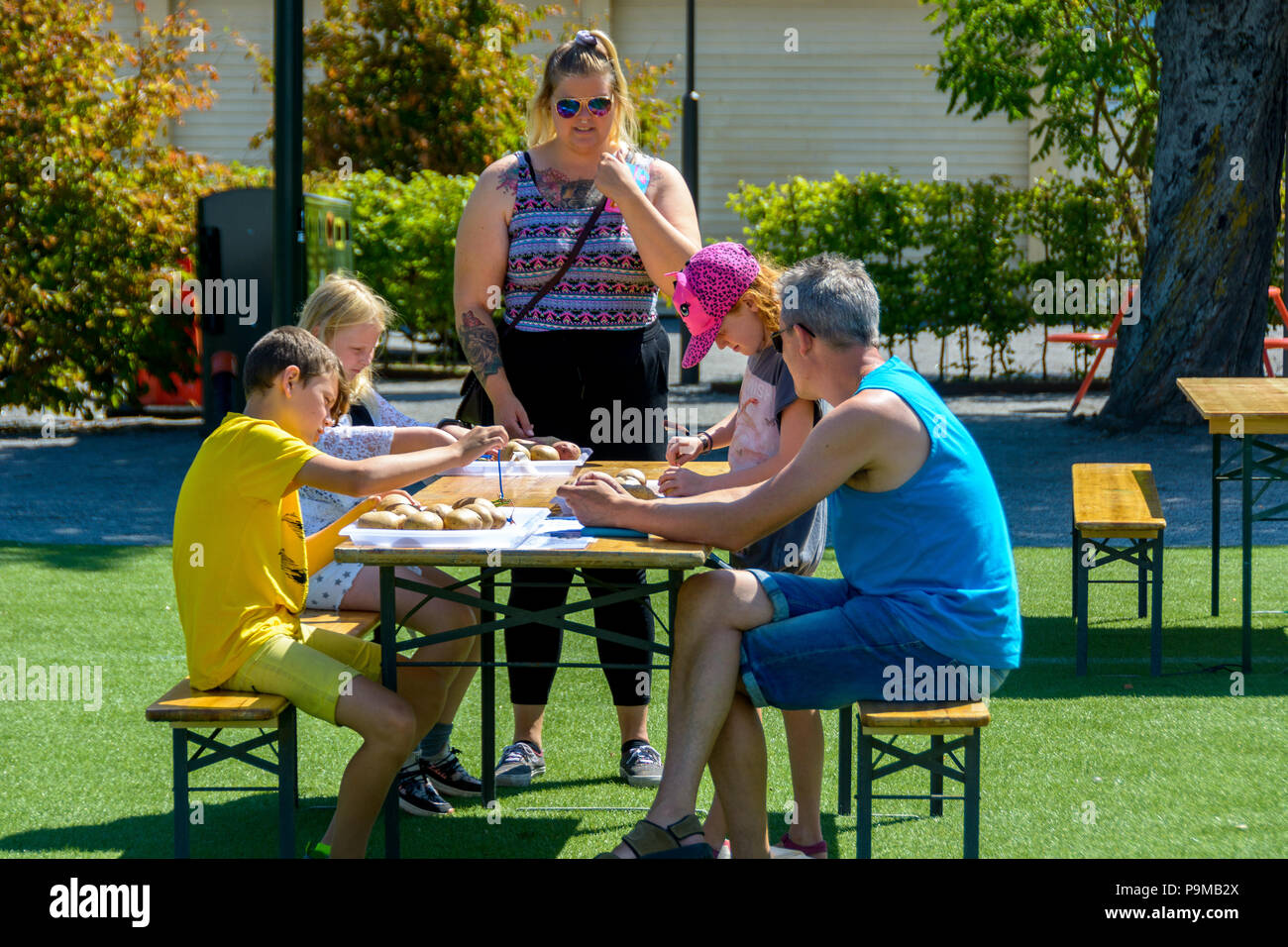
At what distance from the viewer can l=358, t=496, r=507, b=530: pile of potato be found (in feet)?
11.5

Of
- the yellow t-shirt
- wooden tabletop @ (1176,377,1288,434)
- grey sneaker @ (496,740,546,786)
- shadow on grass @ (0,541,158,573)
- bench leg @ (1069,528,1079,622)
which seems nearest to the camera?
the yellow t-shirt

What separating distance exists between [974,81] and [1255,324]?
6452mm

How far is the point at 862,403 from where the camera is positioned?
3373 mm

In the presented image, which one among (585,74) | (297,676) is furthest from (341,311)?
(297,676)

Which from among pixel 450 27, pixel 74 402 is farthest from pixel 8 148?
pixel 450 27

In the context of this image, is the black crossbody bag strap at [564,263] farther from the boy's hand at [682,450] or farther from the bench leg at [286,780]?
the bench leg at [286,780]

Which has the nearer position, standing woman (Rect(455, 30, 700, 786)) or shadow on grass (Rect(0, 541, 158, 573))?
standing woman (Rect(455, 30, 700, 786))

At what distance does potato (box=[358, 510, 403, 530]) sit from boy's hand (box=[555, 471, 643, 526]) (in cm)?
37

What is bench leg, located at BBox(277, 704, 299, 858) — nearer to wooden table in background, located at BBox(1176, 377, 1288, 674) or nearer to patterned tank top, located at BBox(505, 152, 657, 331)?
patterned tank top, located at BBox(505, 152, 657, 331)

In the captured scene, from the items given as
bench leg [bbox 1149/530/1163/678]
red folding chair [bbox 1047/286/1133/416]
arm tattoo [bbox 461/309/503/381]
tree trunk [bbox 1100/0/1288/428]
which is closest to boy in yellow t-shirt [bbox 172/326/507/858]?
arm tattoo [bbox 461/309/503/381]

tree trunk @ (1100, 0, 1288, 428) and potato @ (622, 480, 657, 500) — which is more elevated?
tree trunk @ (1100, 0, 1288, 428)

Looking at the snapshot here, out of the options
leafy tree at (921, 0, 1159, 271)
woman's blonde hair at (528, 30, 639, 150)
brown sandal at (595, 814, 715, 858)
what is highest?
leafy tree at (921, 0, 1159, 271)

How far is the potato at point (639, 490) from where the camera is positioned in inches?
146

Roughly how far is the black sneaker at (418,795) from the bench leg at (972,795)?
5.50 ft
